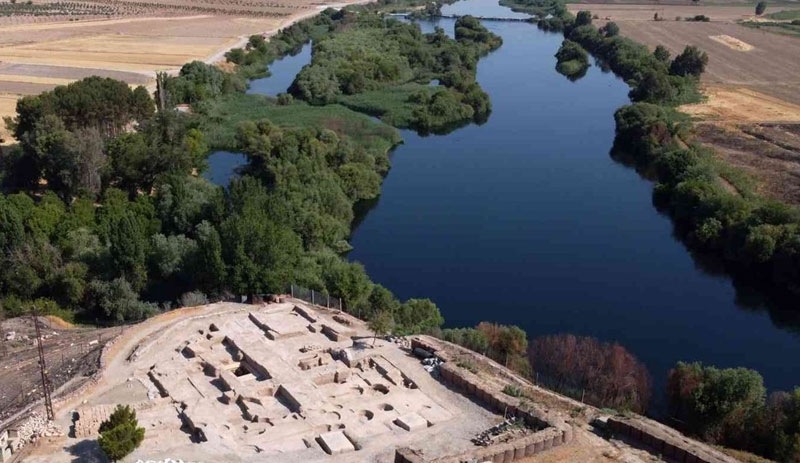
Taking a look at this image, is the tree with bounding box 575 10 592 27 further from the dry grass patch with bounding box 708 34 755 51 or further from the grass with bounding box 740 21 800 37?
the grass with bounding box 740 21 800 37

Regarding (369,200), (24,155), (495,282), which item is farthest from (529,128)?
(24,155)

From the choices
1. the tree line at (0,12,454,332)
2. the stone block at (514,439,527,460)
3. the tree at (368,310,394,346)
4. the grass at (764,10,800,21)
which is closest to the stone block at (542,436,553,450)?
the stone block at (514,439,527,460)

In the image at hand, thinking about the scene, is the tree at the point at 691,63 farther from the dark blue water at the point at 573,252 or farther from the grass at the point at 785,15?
the grass at the point at 785,15

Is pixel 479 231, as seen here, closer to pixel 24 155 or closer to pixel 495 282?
pixel 495 282

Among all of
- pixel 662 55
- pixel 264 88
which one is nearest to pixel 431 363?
pixel 264 88

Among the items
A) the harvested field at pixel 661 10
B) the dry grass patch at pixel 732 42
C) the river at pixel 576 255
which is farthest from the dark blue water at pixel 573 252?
the harvested field at pixel 661 10

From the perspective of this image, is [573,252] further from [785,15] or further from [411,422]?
[785,15]
